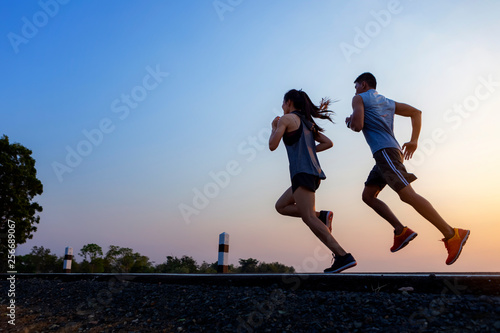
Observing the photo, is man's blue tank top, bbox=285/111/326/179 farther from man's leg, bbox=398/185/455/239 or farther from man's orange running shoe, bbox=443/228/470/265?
man's orange running shoe, bbox=443/228/470/265

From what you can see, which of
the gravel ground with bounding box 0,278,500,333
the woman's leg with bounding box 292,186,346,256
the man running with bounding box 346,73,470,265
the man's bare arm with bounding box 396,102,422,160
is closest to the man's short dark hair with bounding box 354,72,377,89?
the man running with bounding box 346,73,470,265

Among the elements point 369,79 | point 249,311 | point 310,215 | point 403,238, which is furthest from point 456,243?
point 249,311

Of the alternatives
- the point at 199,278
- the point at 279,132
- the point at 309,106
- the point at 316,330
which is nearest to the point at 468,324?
the point at 316,330

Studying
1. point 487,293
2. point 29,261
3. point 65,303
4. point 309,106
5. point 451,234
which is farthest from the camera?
point 29,261

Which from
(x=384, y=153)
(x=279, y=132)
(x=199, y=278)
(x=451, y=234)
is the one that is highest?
(x=279, y=132)

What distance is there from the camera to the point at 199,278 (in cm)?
512

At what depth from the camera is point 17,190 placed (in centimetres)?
2075

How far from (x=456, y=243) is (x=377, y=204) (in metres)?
1.03

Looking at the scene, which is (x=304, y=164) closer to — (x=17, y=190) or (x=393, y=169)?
(x=393, y=169)

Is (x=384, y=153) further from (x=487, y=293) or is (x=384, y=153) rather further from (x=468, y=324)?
(x=468, y=324)

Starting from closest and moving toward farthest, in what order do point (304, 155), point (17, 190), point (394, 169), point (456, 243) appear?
point (456, 243), point (394, 169), point (304, 155), point (17, 190)

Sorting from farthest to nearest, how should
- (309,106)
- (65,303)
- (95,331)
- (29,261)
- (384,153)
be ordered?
(29,261) < (65,303) < (309,106) < (384,153) < (95,331)

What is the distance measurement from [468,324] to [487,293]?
2.09 ft

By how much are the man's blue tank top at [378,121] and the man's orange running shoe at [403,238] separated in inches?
38.7
